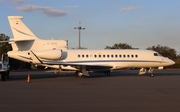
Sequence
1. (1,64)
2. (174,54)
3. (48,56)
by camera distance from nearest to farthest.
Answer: (1,64) < (48,56) < (174,54)

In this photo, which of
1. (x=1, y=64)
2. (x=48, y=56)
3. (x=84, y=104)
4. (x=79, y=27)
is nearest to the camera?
(x=84, y=104)

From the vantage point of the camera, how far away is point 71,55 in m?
29.0

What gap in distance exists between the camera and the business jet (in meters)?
27.8

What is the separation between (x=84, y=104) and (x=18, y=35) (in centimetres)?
1951

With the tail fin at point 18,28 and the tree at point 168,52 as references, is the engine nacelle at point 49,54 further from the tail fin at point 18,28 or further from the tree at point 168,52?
the tree at point 168,52

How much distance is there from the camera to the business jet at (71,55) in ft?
91.1

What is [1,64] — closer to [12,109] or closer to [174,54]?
[12,109]

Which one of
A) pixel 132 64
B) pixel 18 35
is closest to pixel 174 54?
pixel 132 64

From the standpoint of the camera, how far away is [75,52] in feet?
95.9

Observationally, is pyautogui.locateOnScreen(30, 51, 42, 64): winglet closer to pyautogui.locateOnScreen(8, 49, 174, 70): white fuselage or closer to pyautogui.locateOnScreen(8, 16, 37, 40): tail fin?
pyautogui.locateOnScreen(8, 49, 174, 70): white fuselage

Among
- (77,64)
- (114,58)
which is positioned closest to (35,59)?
(77,64)

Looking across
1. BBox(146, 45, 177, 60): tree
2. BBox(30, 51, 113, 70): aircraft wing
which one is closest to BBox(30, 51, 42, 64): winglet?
BBox(30, 51, 113, 70): aircraft wing

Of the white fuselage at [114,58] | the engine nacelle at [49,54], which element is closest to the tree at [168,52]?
the white fuselage at [114,58]

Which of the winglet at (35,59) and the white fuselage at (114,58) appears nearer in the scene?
the winglet at (35,59)
